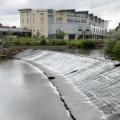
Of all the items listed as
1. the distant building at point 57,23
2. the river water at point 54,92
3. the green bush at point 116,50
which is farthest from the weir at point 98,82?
the distant building at point 57,23

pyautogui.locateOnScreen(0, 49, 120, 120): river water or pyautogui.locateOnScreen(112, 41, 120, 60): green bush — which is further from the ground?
pyautogui.locateOnScreen(112, 41, 120, 60): green bush

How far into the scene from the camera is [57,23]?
121m

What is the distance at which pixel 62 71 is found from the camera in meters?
31.1

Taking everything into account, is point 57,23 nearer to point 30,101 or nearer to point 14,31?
point 14,31

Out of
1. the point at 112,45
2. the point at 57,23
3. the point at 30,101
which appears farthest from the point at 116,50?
the point at 57,23

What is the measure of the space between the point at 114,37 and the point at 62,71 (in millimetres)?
22605

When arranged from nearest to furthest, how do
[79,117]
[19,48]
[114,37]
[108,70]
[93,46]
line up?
[79,117] → [108,70] → [114,37] → [19,48] → [93,46]

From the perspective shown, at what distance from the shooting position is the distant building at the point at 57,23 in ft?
388

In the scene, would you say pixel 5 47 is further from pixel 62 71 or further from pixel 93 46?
pixel 62 71

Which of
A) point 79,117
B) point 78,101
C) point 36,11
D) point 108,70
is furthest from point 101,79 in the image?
point 36,11

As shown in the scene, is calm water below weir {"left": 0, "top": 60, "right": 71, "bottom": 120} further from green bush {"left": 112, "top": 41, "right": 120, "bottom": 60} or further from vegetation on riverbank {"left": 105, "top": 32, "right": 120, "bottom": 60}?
vegetation on riverbank {"left": 105, "top": 32, "right": 120, "bottom": 60}

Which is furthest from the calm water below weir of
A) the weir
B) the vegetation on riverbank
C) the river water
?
the vegetation on riverbank

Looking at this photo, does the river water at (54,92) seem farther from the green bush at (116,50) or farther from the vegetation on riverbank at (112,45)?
the vegetation on riverbank at (112,45)

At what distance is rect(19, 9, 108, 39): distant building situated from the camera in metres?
118
